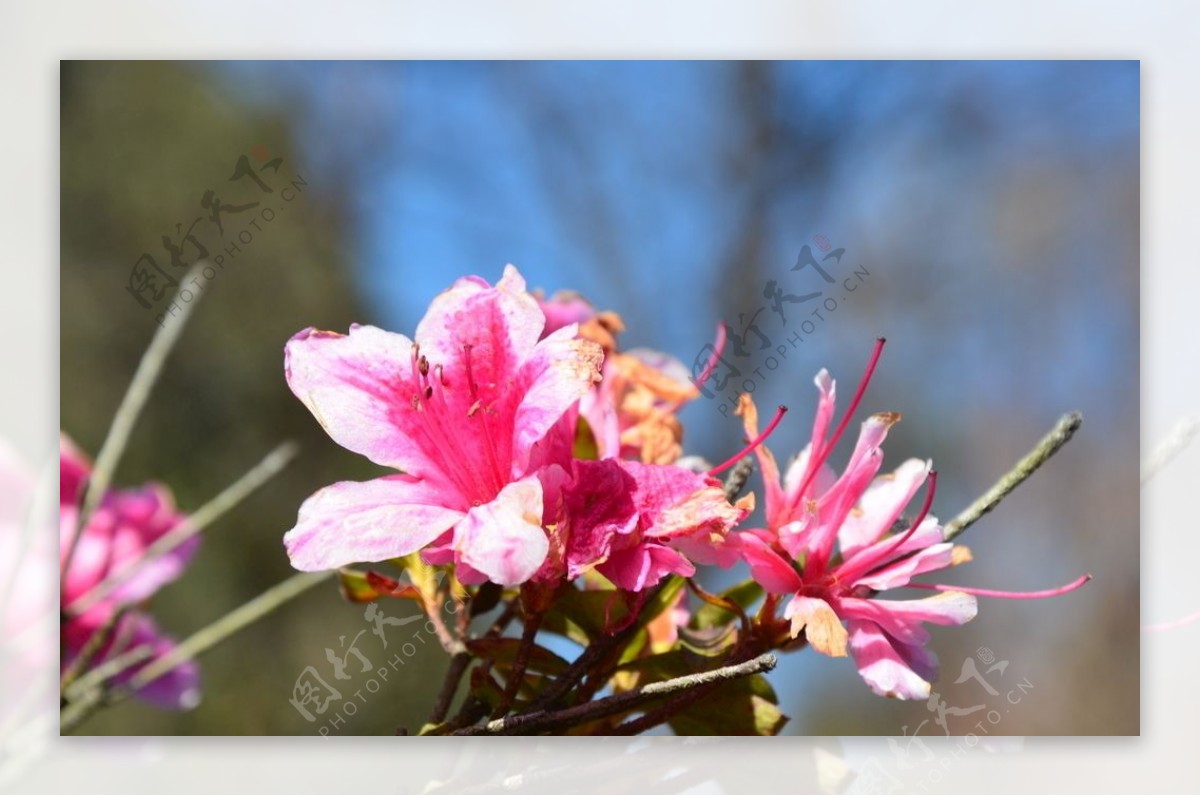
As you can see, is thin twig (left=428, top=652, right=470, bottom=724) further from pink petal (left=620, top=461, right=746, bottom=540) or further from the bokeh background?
the bokeh background

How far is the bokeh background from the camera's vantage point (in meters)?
1.14

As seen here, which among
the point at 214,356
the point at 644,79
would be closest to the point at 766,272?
the point at 644,79

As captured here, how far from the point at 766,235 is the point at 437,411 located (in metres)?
0.63

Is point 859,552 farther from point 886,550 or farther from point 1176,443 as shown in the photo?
point 1176,443

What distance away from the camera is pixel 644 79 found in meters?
1.14

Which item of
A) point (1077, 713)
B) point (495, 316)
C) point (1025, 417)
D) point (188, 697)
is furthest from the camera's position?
point (1025, 417)

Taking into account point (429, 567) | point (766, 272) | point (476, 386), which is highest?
point (766, 272)

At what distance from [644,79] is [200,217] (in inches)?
18.3

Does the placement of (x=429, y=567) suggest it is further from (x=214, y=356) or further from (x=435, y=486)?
(x=214, y=356)

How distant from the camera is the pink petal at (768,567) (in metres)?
0.68

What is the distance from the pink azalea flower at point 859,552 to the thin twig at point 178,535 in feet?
0.98

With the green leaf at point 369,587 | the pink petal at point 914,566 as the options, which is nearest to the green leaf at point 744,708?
the pink petal at point 914,566

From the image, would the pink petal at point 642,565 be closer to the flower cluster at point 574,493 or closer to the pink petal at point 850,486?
the flower cluster at point 574,493

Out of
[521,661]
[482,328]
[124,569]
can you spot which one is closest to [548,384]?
[482,328]
